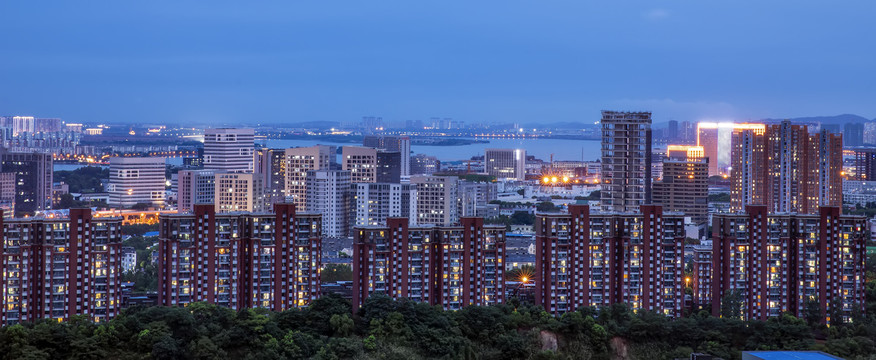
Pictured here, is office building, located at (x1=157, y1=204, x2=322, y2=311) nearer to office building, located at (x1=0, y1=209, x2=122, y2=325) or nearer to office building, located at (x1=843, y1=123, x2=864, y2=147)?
office building, located at (x1=0, y1=209, x2=122, y2=325)

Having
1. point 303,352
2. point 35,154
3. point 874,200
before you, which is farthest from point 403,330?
point 874,200

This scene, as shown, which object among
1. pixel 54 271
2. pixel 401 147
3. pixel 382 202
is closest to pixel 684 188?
pixel 382 202

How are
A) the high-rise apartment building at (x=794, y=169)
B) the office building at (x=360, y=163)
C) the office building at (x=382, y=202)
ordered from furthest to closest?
the office building at (x=360, y=163) → the office building at (x=382, y=202) → the high-rise apartment building at (x=794, y=169)

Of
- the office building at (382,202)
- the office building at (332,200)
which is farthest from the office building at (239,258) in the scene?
the office building at (382,202)

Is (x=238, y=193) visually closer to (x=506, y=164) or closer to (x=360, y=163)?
(x=360, y=163)

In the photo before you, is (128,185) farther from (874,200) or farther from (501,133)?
(501,133)

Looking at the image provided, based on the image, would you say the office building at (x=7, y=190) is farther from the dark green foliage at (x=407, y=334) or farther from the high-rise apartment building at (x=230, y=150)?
the dark green foliage at (x=407, y=334)

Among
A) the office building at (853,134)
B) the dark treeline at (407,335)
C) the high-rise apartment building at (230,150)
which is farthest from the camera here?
the office building at (853,134)
